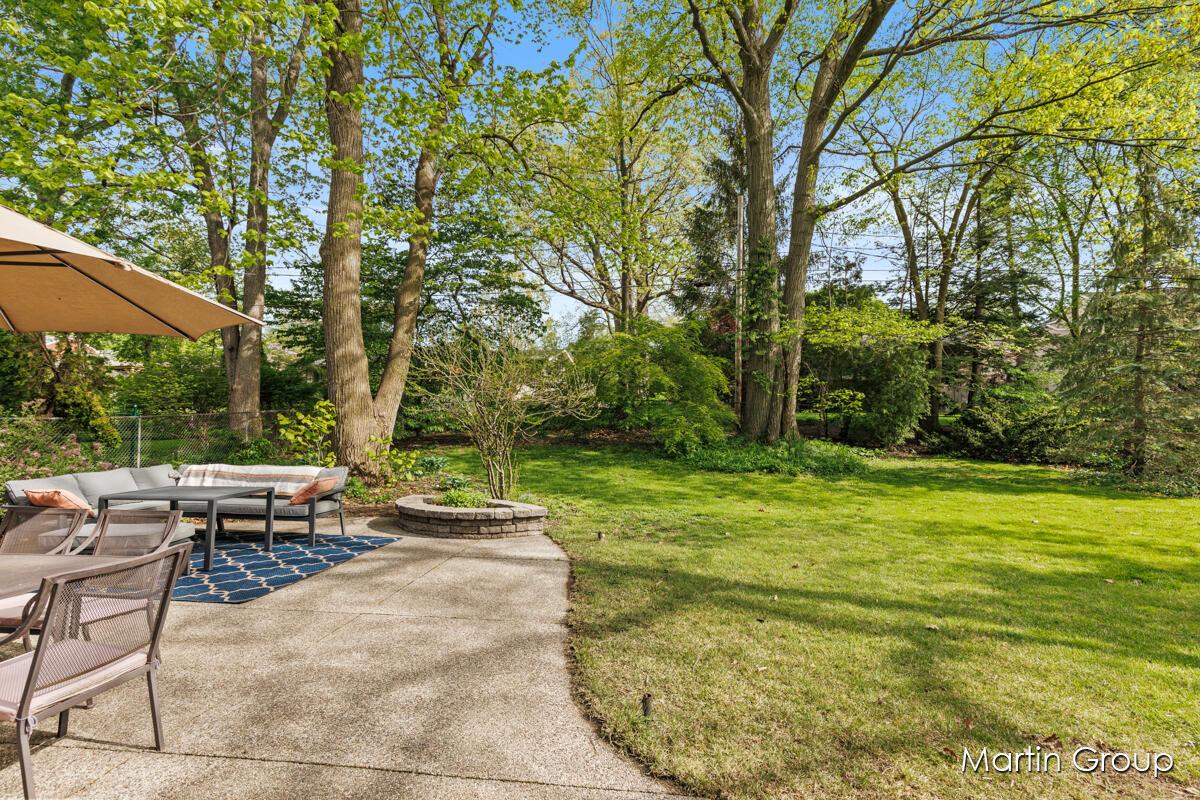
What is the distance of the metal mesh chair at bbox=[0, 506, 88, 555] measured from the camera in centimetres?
358

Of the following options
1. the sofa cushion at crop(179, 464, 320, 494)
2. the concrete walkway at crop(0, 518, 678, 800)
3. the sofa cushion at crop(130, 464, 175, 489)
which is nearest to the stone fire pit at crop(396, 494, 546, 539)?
the sofa cushion at crop(179, 464, 320, 494)

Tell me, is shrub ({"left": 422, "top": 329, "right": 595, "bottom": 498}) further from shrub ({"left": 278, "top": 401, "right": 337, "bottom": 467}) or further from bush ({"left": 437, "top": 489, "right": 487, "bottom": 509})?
shrub ({"left": 278, "top": 401, "right": 337, "bottom": 467})

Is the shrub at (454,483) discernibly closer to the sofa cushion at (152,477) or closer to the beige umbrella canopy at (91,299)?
the sofa cushion at (152,477)

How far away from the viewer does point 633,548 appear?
632 centimetres

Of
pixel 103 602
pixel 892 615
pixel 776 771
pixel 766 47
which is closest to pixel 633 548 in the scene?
pixel 892 615

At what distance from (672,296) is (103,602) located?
20.8 meters

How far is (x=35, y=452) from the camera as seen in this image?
7.41 metres

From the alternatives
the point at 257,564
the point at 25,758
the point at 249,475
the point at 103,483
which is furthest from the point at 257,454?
the point at 25,758

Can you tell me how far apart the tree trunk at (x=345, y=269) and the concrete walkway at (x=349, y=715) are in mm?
5083

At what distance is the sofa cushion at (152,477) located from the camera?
6.72 meters

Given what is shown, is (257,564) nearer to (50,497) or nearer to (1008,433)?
(50,497)

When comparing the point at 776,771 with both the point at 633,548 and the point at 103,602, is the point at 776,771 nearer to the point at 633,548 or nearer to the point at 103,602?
the point at 103,602

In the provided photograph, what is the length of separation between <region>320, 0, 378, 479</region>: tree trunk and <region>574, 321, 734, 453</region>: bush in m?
6.22

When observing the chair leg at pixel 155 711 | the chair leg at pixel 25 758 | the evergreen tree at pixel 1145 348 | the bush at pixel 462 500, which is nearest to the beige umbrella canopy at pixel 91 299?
the chair leg at pixel 155 711
